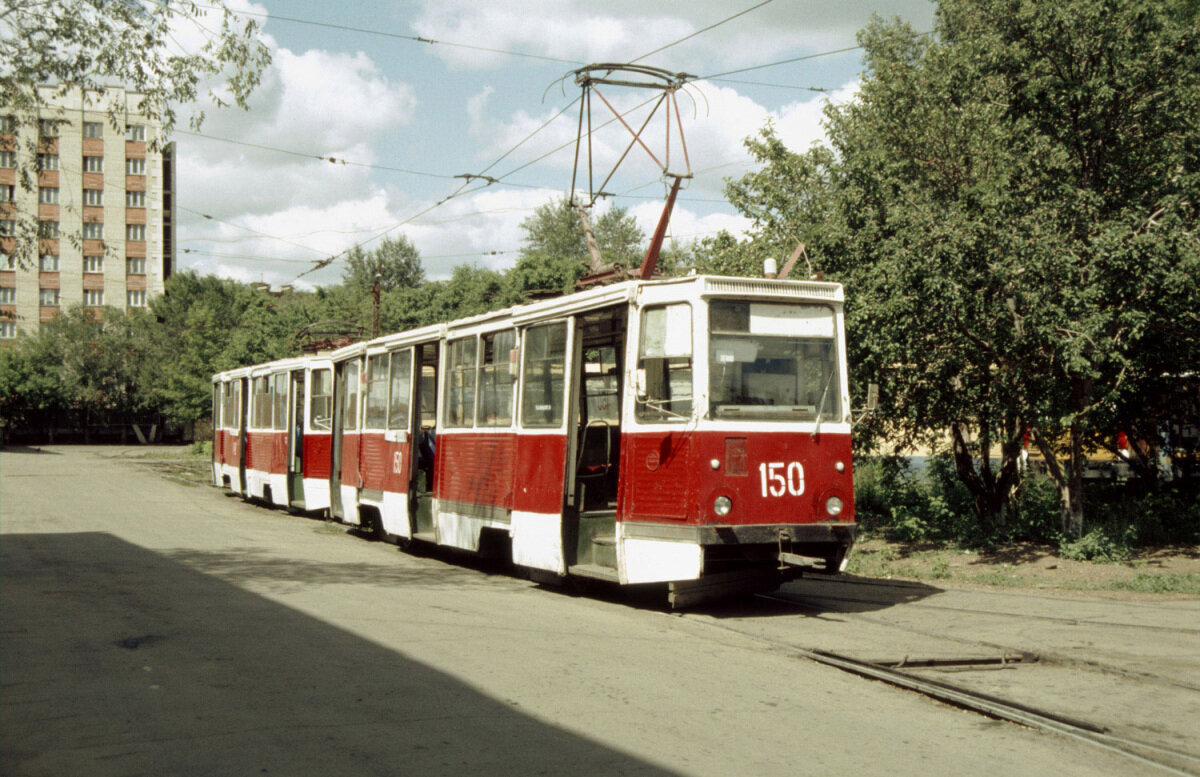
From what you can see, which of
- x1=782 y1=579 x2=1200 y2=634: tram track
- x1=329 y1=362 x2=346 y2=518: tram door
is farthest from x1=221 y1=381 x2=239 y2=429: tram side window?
x1=782 y1=579 x2=1200 y2=634: tram track

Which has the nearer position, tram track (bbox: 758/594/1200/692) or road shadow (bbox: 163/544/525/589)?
tram track (bbox: 758/594/1200/692)

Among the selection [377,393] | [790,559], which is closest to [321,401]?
[377,393]

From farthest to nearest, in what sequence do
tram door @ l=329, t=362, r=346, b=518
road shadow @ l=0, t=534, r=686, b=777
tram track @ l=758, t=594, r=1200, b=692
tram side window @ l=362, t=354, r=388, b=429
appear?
1. tram door @ l=329, t=362, r=346, b=518
2. tram side window @ l=362, t=354, r=388, b=429
3. tram track @ l=758, t=594, r=1200, b=692
4. road shadow @ l=0, t=534, r=686, b=777

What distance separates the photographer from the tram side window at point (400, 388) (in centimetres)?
1658

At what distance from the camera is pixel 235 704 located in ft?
21.8

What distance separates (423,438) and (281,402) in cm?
851

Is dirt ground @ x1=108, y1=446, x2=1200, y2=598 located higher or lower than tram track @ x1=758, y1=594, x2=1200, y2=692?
lower

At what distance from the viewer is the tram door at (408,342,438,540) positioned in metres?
16.1

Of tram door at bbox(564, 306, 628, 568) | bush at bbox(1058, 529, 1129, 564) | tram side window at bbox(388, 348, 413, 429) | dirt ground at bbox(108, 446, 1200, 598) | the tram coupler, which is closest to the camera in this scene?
the tram coupler

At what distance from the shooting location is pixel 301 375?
76.6 feet

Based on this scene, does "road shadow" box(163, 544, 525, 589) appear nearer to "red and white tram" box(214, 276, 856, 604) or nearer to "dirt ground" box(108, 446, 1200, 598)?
"red and white tram" box(214, 276, 856, 604)

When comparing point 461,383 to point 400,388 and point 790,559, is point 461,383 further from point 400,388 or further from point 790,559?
point 790,559

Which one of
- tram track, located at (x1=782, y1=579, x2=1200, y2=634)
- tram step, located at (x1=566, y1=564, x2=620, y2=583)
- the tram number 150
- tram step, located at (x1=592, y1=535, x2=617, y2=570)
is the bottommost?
tram track, located at (x1=782, y1=579, x2=1200, y2=634)

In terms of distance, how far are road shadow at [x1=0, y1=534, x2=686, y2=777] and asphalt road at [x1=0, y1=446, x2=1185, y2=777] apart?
0.07ft
